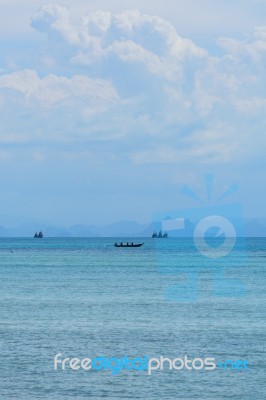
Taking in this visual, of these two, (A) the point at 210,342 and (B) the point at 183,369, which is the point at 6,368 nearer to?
(B) the point at 183,369

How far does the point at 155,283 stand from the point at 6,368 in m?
58.4

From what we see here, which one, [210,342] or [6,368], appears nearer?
[6,368]

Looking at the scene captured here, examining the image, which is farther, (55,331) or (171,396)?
(55,331)

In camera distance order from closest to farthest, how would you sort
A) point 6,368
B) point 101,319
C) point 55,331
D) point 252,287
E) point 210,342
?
point 6,368
point 210,342
point 55,331
point 101,319
point 252,287

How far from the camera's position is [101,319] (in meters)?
60.6

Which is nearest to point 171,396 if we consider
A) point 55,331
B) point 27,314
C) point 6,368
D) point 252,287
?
point 6,368

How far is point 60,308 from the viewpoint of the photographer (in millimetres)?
69000

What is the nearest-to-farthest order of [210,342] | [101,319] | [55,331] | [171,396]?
[171,396] → [210,342] → [55,331] → [101,319]

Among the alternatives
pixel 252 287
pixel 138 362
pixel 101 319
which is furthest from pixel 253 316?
pixel 252 287

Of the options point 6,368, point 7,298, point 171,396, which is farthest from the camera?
point 7,298

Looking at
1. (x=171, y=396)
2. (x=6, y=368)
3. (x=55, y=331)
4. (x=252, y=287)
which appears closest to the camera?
(x=171, y=396)

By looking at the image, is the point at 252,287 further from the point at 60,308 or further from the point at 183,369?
the point at 183,369

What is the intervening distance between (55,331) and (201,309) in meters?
17.4

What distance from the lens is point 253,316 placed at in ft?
206
